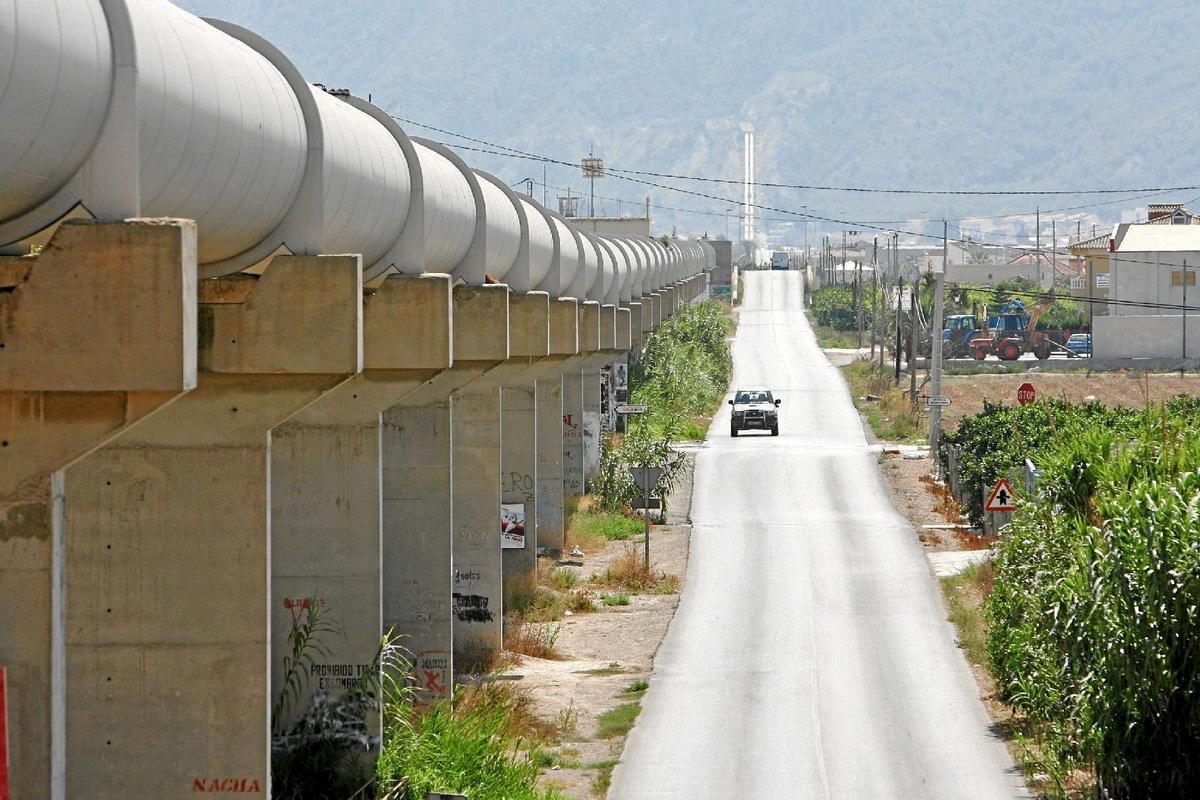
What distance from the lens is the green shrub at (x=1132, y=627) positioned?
15188mm

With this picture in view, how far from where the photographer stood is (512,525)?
29.0m

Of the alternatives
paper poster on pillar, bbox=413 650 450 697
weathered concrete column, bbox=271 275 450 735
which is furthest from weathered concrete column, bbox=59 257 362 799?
paper poster on pillar, bbox=413 650 450 697

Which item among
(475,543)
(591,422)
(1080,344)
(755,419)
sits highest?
(1080,344)

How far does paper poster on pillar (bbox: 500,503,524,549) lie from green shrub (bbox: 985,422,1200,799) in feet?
33.8

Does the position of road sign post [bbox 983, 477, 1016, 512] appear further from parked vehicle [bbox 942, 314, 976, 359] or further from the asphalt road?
parked vehicle [bbox 942, 314, 976, 359]

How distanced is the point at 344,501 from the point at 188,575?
15.3 ft

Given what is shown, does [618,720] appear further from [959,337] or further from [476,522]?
[959,337]

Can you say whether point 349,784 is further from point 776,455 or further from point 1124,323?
point 1124,323

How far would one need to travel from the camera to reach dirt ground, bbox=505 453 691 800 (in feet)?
70.0

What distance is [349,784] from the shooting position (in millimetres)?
16844

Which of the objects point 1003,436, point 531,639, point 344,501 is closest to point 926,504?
point 1003,436

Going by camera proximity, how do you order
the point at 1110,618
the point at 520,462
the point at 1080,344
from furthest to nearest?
the point at 1080,344, the point at 520,462, the point at 1110,618

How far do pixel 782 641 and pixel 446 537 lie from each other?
885cm

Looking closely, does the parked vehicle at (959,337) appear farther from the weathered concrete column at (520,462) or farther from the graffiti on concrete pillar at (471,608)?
the graffiti on concrete pillar at (471,608)
